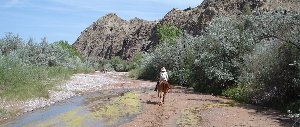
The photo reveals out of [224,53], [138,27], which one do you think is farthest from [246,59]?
[138,27]

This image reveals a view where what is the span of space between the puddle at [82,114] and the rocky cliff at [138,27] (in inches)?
2226

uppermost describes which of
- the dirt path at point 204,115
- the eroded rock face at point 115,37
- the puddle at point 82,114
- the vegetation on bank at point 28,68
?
the eroded rock face at point 115,37

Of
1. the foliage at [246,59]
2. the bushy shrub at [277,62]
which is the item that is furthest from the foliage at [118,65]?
the bushy shrub at [277,62]

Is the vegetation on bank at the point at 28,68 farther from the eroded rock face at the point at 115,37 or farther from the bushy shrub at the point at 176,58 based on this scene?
the eroded rock face at the point at 115,37

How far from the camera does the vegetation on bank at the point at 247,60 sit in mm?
26031

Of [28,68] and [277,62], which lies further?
[28,68]

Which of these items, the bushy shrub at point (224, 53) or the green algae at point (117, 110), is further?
the bushy shrub at point (224, 53)

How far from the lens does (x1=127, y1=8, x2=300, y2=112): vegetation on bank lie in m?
26.0

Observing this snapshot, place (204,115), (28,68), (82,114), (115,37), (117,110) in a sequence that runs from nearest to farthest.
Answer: (204,115) < (82,114) < (117,110) < (28,68) < (115,37)

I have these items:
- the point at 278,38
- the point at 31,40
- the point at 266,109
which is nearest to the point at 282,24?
the point at 278,38

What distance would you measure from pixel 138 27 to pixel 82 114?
5211 inches

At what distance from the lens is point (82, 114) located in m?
24.4

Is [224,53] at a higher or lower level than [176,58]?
higher

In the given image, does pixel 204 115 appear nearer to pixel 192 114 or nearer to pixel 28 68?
pixel 192 114
